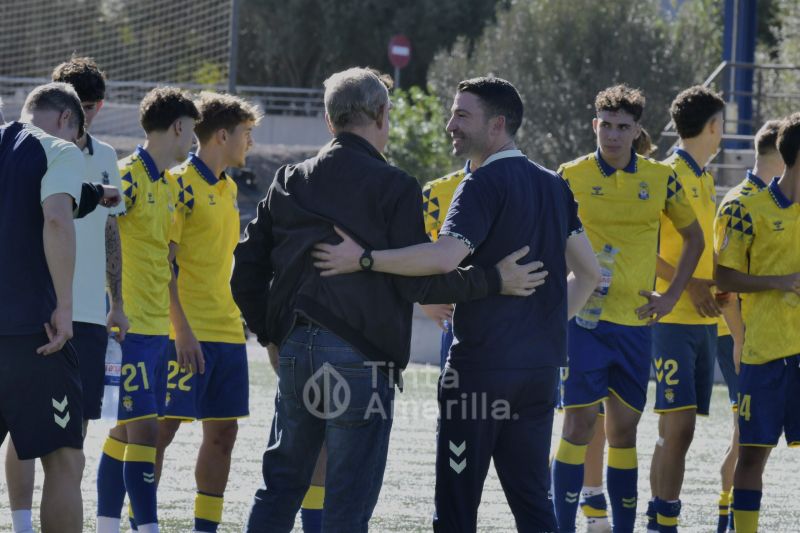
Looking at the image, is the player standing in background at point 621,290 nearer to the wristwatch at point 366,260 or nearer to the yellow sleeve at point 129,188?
the yellow sleeve at point 129,188

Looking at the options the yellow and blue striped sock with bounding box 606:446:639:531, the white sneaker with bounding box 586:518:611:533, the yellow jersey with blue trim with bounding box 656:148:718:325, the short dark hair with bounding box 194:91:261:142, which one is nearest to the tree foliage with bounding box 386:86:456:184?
the yellow jersey with blue trim with bounding box 656:148:718:325

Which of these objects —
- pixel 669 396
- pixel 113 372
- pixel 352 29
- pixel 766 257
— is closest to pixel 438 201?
pixel 669 396

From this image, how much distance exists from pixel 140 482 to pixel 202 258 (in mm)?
1156

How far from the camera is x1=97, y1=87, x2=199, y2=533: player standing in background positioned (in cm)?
632

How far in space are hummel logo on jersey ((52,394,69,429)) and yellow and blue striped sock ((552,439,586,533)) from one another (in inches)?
102

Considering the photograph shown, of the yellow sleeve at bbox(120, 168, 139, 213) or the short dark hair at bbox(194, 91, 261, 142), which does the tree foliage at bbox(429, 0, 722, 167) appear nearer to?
the short dark hair at bbox(194, 91, 261, 142)

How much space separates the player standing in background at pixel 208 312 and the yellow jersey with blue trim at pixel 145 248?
115 mm

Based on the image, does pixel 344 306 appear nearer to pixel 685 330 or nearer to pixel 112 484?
pixel 112 484

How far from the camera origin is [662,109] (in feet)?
113

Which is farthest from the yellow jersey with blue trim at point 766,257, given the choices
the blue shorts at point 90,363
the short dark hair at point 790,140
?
the blue shorts at point 90,363

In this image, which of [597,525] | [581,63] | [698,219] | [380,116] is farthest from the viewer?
[581,63]

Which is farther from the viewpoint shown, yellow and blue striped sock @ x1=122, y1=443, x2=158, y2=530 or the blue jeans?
yellow and blue striped sock @ x1=122, y1=443, x2=158, y2=530

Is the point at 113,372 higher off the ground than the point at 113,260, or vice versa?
the point at 113,260

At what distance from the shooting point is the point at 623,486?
271 inches
